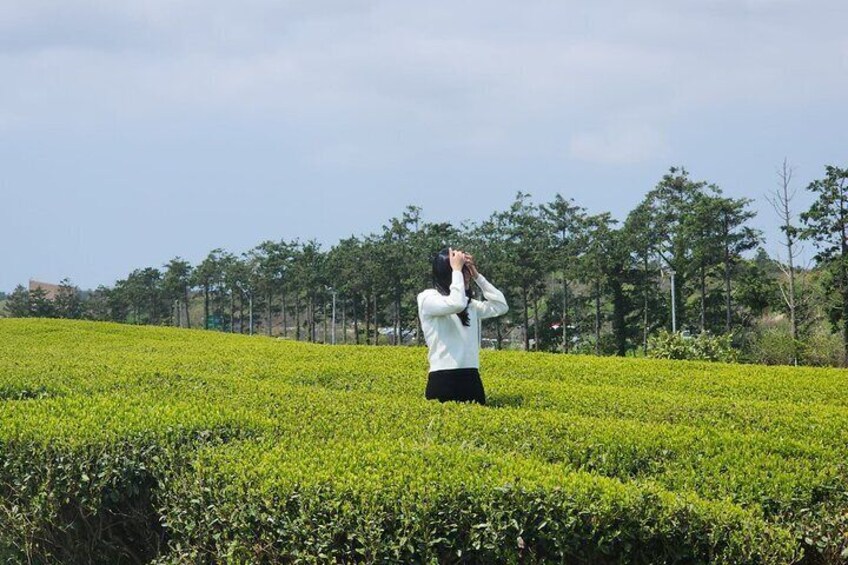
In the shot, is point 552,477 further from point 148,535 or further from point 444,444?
point 148,535

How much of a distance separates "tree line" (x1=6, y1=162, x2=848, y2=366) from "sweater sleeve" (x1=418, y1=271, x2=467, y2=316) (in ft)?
58.6

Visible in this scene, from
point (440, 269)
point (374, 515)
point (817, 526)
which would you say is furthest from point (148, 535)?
point (817, 526)

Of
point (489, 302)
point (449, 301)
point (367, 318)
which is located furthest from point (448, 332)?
point (367, 318)

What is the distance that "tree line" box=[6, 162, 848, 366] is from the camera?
26.0m

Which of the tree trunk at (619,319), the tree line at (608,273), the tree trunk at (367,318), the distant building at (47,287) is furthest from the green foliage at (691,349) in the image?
the distant building at (47,287)

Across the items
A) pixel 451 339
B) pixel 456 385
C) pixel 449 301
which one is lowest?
pixel 456 385

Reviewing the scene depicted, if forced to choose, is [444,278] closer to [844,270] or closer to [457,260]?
[457,260]

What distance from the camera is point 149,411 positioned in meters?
4.92

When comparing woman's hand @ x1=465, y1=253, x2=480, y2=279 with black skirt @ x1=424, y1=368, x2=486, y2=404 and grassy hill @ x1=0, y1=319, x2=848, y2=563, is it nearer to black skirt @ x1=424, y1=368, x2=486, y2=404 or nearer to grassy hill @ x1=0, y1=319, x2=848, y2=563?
black skirt @ x1=424, y1=368, x2=486, y2=404

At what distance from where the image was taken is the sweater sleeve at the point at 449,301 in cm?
544

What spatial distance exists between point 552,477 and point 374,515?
754 millimetres

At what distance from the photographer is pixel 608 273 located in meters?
32.2

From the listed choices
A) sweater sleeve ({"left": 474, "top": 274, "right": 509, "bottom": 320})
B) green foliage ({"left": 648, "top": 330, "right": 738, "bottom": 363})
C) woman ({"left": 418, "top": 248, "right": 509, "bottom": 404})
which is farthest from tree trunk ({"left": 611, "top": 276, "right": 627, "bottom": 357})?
woman ({"left": 418, "top": 248, "right": 509, "bottom": 404})

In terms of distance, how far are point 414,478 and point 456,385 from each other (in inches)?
95.6
